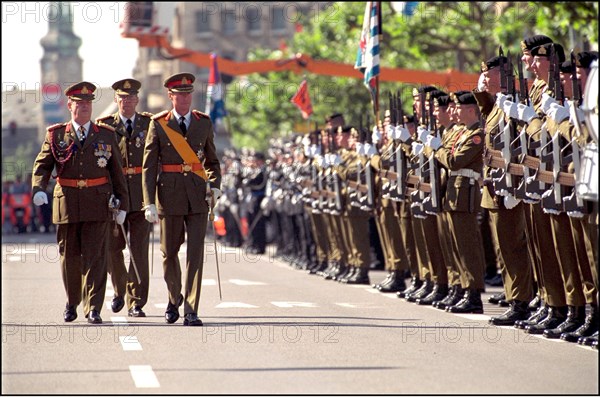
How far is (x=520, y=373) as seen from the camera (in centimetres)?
1016

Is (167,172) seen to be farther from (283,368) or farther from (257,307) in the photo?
(283,368)

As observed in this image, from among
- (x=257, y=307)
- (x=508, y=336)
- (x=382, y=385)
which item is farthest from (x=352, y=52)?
(x=382, y=385)

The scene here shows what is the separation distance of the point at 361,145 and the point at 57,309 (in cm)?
479

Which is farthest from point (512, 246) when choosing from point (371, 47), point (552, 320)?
point (371, 47)

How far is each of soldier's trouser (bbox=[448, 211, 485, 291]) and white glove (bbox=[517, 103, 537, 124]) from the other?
8.24ft

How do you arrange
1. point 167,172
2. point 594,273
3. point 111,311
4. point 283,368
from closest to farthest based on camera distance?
point 283,368, point 594,273, point 167,172, point 111,311


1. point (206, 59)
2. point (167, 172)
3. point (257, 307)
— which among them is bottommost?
point (257, 307)

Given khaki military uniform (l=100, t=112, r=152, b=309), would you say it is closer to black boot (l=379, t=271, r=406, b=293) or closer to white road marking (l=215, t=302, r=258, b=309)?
white road marking (l=215, t=302, r=258, b=309)

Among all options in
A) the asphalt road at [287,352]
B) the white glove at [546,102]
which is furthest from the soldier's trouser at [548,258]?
the white glove at [546,102]

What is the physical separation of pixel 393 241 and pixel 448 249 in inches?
102

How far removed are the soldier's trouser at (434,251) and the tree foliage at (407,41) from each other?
11.6ft

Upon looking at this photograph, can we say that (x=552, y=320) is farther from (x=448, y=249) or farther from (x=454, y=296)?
(x=448, y=249)

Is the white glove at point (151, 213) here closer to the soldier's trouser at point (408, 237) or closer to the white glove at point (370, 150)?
the soldier's trouser at point (408, 237)

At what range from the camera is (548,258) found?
12844 millimetres
